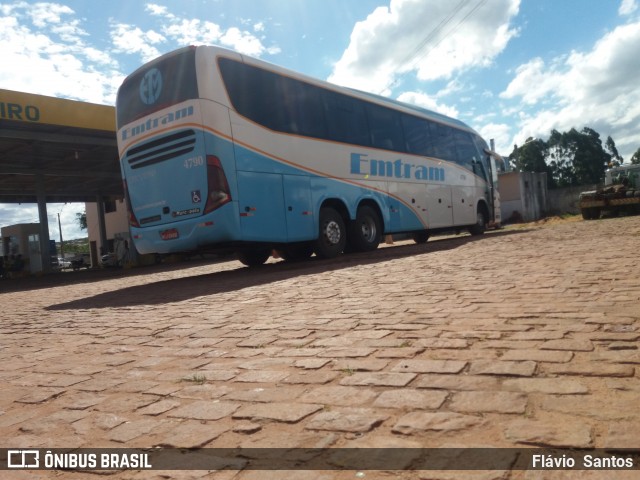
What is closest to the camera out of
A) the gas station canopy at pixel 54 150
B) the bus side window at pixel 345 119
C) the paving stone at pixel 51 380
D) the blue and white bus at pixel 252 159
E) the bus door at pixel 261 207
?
the paving stone at pixel 51 380

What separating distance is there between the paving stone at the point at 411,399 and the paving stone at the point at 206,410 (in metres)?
0.74

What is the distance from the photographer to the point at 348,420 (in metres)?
2.15

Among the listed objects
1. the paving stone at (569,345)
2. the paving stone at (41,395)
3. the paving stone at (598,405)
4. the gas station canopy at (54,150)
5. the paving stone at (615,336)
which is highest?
the gas station canopy at (54,150)

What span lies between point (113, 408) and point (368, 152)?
1021 cm

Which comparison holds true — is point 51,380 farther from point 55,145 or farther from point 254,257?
point 55,145

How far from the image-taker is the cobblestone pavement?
6.54 ft

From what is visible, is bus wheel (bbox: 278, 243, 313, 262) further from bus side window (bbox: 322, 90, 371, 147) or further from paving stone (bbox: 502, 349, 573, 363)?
paving stone (bbox: 502, 349, 573, 363)

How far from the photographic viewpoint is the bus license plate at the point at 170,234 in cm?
899

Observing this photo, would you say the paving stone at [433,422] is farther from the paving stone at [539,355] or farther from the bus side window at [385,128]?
the bus side window at [385,128]

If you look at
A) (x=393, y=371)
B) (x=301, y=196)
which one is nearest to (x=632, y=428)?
(x=393, y=371)

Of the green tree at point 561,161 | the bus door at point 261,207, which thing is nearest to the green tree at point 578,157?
the green tree at point 561,161

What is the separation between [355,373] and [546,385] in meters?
0.99

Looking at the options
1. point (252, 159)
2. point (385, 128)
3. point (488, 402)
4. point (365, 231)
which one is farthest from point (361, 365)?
point (385, 128)

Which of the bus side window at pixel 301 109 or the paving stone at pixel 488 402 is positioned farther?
the bus side window at pixel 301 109
